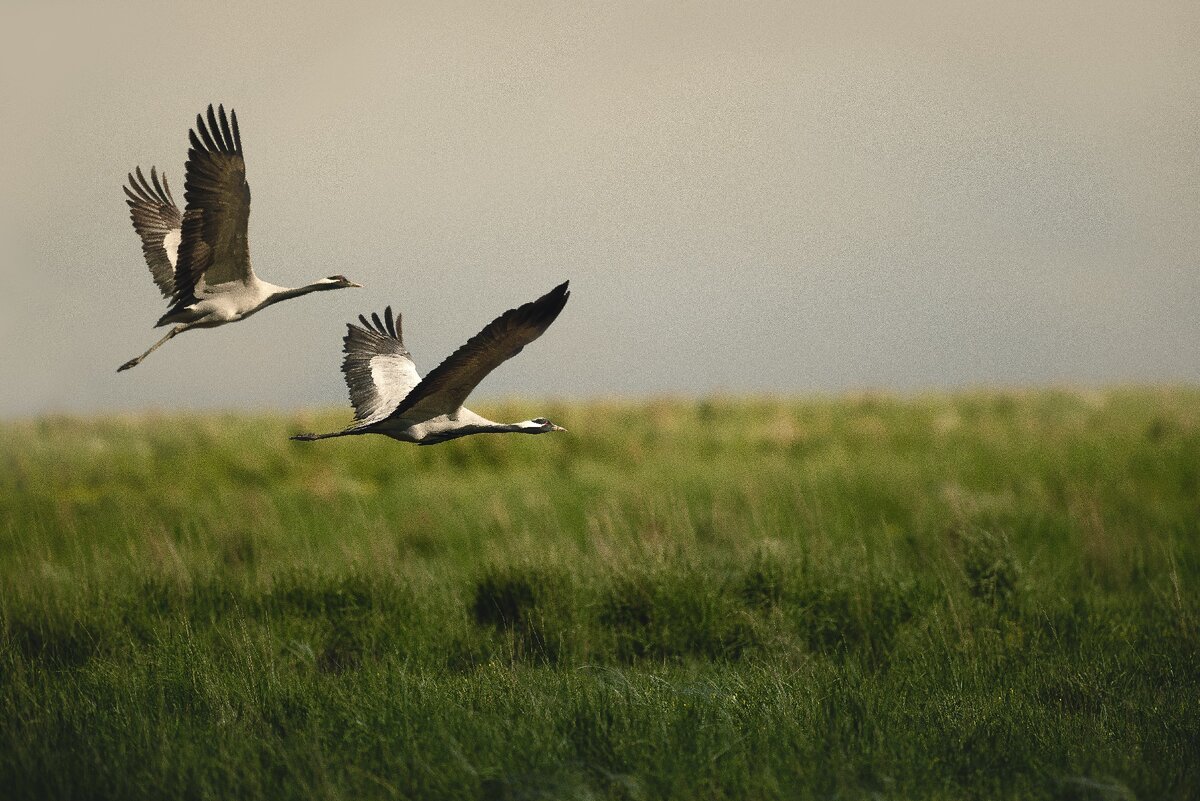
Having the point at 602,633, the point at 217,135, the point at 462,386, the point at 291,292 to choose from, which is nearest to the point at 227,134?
the point at 217,135

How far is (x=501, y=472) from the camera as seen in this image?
1931cm

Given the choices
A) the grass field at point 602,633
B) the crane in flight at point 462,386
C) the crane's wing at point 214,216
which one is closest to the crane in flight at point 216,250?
the crane's wing at point 214,216

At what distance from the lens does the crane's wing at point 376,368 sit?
507 cm

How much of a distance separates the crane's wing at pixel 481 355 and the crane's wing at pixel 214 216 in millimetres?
962

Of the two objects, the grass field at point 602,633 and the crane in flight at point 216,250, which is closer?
the crane in flight at point 216,250

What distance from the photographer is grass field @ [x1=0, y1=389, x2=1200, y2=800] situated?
569 cm

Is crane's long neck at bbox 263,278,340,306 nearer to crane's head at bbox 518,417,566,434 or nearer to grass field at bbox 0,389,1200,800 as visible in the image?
crane's head at bbox 518,417,566,434

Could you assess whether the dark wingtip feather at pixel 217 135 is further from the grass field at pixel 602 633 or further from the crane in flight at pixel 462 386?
the grass field at pixel 602 633

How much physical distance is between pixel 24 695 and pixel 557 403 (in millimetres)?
22417

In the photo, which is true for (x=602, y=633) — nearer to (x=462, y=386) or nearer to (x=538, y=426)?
(x=538, y=426)

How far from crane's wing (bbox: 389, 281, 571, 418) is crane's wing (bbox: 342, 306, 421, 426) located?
592mm

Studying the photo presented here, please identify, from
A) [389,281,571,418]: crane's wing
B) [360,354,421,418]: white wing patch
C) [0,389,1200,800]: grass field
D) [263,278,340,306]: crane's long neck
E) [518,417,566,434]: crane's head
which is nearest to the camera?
[389,281,571,418]: crane's wing

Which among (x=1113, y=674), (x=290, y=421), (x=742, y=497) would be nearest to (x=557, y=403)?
(x=290, y=421)

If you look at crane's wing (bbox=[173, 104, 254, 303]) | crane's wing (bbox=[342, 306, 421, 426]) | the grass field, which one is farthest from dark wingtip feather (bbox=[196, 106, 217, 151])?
the grass field
